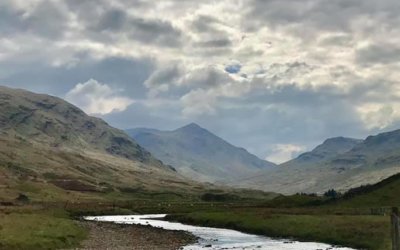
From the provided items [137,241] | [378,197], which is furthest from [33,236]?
[378,197]

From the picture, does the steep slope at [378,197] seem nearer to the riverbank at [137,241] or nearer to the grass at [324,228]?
the grass at [324,228]

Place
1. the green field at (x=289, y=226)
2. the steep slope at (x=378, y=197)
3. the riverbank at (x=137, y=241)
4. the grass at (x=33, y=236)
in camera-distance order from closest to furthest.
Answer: the grass at (x=33, y=236) → the green field at (x=289, y=226) → the riverbank at (x=137, y=241) → the steep slope at (x=378, y=197)

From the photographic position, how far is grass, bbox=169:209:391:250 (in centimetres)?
7212

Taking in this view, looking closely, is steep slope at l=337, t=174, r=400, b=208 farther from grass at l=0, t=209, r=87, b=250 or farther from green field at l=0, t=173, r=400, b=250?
grass at l=0, t=209, r=87, b=250

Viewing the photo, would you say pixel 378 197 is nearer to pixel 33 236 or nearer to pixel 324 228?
pixel 324 228

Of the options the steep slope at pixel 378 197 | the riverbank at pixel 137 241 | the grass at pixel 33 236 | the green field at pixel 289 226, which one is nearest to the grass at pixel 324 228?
the green field at pixel 289 226

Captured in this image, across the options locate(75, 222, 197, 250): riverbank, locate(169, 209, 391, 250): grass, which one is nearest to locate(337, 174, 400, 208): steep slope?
locate(169, 209, 391, 250): grass

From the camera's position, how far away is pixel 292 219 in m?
101

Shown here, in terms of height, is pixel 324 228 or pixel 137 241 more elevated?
pixel 324 228

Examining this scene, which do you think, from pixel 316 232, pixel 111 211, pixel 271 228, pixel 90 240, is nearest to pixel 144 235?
pixel 90 240

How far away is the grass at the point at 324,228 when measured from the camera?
72.1 m

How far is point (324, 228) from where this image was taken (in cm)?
8662

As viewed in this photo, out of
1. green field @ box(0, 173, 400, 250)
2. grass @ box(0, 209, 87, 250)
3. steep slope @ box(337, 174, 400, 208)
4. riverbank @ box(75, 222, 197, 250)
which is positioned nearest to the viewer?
grass @ box(0, 209, 87, 250)

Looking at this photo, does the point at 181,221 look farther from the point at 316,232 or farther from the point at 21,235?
the point at 21,235
